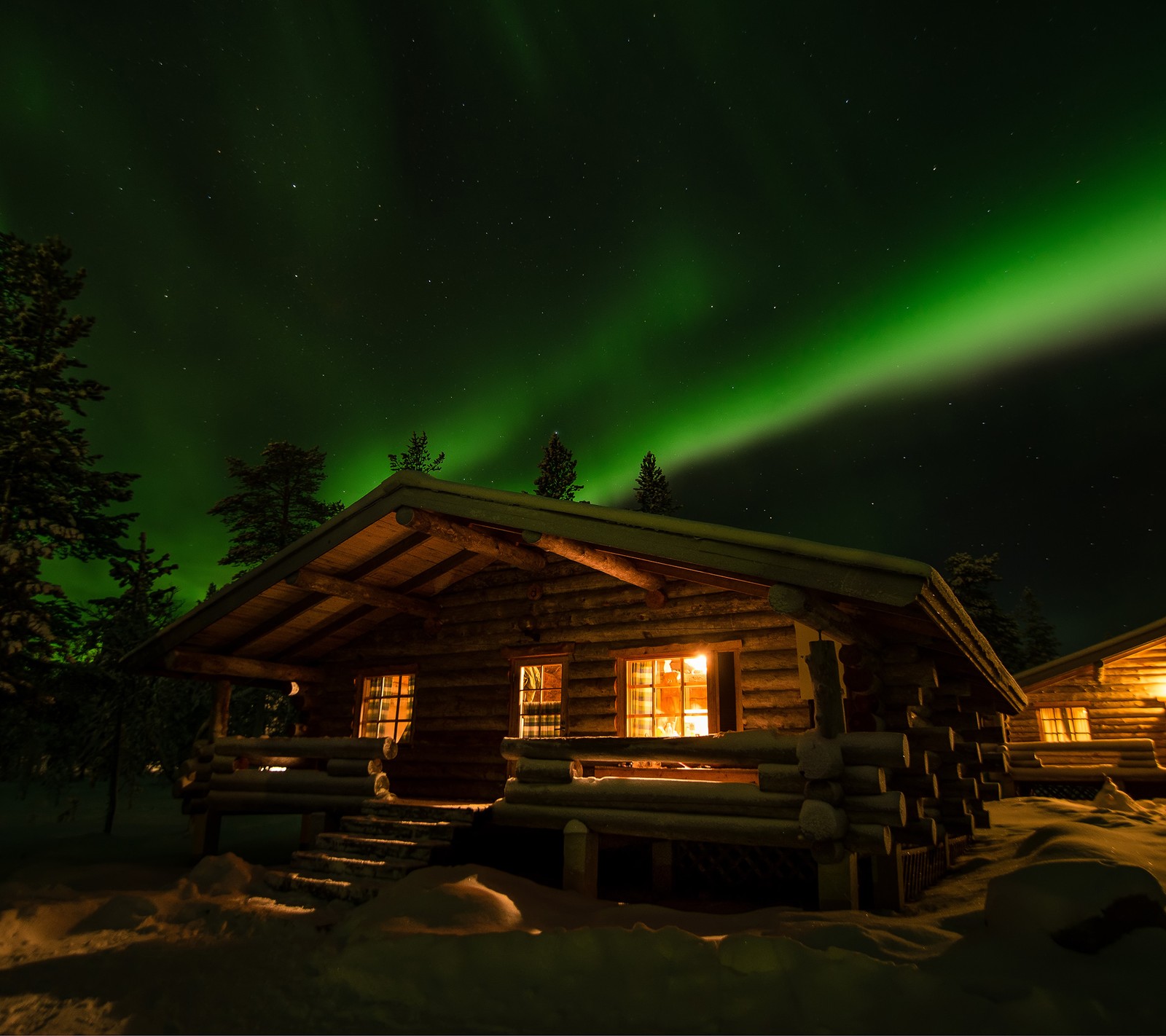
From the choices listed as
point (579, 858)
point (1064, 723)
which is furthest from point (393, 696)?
point (1064, 723)

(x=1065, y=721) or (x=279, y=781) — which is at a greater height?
(x=1065, y=721)

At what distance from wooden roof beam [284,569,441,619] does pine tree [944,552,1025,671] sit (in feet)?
92.5

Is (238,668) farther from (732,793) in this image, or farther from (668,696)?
(732,793)

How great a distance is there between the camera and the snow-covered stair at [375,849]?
8062 mm

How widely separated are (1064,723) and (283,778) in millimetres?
21764

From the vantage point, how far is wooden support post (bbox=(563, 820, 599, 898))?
789cm

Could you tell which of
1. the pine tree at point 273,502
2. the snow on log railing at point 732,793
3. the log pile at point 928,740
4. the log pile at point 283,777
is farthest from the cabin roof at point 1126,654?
the pine tree at point 273,502

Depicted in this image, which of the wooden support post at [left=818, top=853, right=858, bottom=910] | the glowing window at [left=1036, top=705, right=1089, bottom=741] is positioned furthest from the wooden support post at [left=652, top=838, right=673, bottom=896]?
the glowing window at [left=1036, top=705, right=1089, bottom=741]

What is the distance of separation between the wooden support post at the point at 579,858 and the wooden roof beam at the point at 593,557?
3146mm

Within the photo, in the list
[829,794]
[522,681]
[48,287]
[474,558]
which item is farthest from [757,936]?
[48,287]

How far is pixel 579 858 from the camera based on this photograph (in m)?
7.99

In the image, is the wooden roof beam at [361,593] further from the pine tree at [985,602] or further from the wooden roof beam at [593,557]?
the pine tree at [985,602]

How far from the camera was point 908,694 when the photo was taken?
9.10 metres

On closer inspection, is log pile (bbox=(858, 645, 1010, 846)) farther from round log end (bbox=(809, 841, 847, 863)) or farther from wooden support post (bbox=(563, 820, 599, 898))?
wooden support post (bbox=(563, 820, 599, 898))
